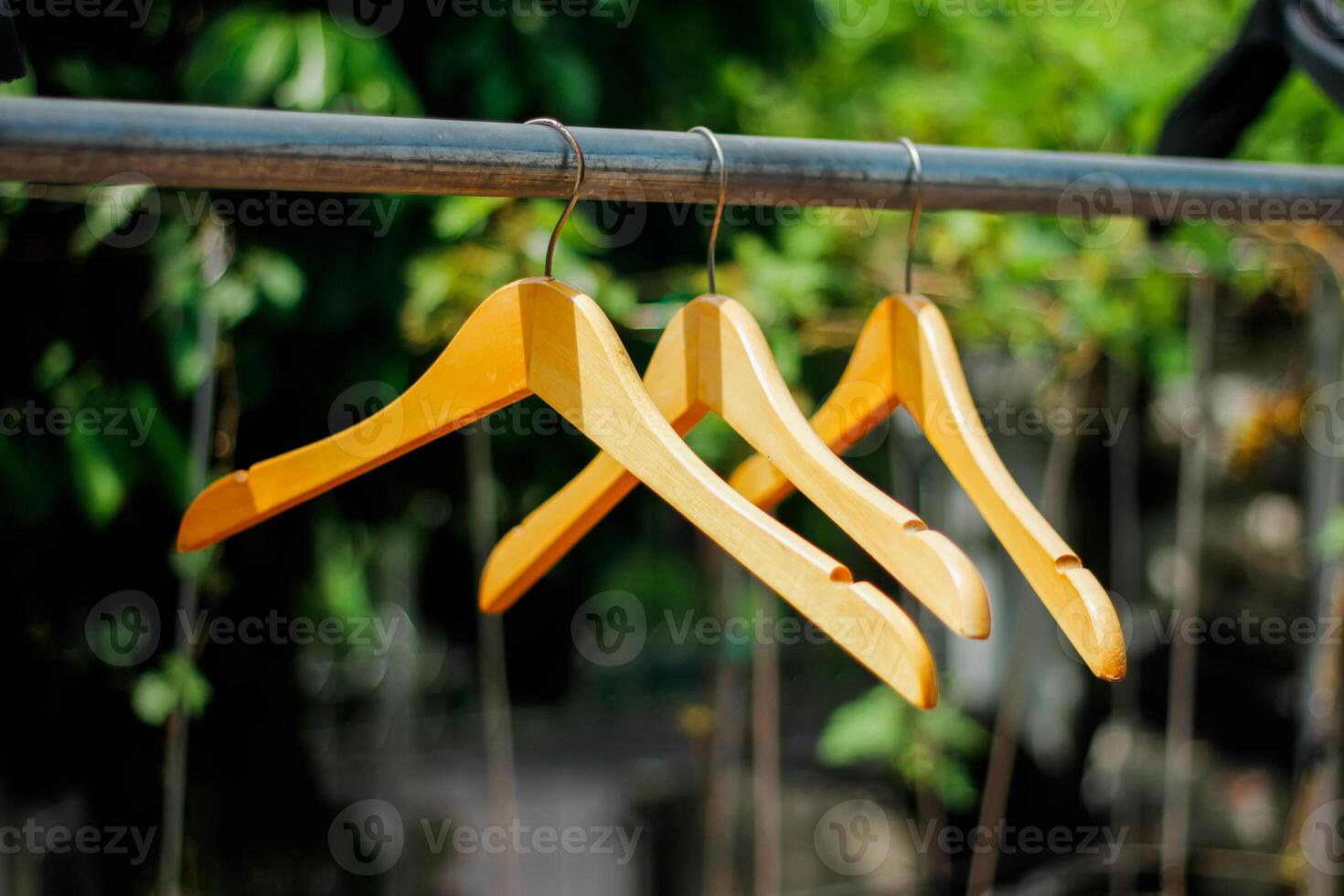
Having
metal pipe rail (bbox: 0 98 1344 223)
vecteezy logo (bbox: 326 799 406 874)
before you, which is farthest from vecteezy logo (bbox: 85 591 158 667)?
metal pipe rail (bbox: 0 98 1344 223)

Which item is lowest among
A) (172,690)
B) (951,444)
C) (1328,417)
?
(172,690)

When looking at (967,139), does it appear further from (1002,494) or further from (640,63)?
(1002,494)

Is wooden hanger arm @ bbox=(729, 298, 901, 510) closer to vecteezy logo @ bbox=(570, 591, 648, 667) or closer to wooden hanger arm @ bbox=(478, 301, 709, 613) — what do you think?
wooden hanger arm @ bbox=(478, 301, 709, 613)

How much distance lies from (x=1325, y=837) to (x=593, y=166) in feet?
6.63

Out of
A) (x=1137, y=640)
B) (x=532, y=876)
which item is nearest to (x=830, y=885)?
(x=1137, y=640)

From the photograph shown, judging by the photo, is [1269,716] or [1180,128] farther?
[1269,716]

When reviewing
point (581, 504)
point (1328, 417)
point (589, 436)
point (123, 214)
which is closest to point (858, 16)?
point (1328, 417)

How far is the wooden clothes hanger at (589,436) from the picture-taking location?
0.59m

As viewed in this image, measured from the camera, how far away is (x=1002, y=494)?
711 mm

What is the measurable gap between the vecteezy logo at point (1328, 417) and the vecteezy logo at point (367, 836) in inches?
71.5

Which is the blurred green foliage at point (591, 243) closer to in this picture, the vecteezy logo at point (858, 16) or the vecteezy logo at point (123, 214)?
the vecteezy logo at point (123, 214)

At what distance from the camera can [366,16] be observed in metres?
1.66

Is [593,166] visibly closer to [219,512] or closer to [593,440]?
[593,440]

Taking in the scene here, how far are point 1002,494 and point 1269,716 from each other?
8.29 ft
